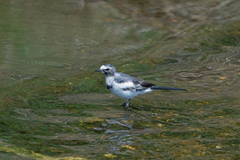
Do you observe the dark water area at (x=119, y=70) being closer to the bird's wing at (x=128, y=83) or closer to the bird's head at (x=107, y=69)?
the bird's wing at (x=128, y=83)

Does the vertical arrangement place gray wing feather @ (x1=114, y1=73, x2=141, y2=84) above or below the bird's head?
below

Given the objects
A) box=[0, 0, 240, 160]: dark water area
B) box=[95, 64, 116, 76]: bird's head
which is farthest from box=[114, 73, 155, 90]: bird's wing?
box=[0, 0, 240, 160]: dark water area

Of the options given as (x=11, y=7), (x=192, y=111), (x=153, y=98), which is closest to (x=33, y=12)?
(x=11, y=7)

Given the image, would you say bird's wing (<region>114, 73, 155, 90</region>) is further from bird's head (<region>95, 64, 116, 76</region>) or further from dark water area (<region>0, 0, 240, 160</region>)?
dark water area (<region>0, 0, 240, 160</region>)

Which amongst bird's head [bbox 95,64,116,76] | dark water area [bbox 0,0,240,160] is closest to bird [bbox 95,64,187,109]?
bird's head [bbox 95,64,116,76]

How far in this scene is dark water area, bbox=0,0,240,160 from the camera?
550cm

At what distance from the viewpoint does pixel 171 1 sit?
13.7 m

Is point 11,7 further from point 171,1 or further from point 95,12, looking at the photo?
point 171,1

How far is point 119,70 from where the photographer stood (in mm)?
8875

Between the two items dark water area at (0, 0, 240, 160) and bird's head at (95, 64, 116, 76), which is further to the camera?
bird's head at (95, 64, 116, 76)

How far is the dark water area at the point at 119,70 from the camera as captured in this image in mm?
5496

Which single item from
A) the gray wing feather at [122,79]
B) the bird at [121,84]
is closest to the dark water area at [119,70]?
the bird at [121,84]

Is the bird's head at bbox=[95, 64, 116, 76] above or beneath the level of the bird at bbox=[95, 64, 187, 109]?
above

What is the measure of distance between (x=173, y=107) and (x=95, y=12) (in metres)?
6.38
